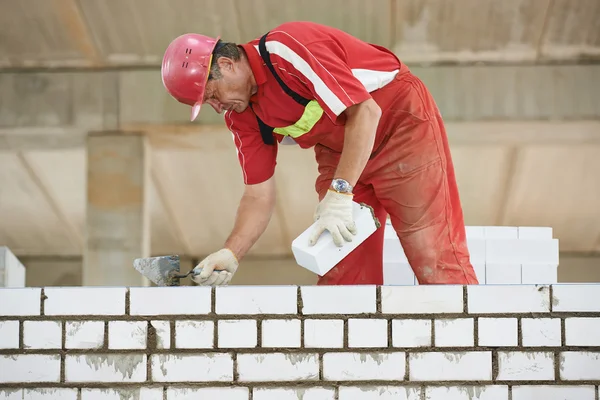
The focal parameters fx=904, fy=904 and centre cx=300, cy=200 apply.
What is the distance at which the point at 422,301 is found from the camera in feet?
9.15

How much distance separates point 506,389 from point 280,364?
2.27 feet

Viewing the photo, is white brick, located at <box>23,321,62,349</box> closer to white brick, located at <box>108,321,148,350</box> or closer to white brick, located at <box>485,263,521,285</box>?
white brick, located at <box>108,321,148,350</box>

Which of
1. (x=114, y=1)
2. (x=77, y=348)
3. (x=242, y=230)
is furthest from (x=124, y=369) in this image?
(x=114, y=1)

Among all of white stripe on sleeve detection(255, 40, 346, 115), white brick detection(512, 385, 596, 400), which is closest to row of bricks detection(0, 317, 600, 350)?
white brick detection(512, 385, 596, 400)

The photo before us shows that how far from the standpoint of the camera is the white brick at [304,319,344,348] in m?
2.78

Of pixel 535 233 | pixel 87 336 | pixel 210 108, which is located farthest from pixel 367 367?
pixel 210 108

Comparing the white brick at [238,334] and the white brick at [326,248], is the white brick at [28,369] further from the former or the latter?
the white brick at [326,248]

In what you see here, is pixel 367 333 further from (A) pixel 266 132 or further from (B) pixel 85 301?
(A) pixel 266 132

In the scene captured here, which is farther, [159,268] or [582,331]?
[159,268]

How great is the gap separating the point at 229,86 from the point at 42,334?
1.11m

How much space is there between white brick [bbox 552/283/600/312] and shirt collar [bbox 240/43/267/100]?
1.29 metres

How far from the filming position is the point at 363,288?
279 cm

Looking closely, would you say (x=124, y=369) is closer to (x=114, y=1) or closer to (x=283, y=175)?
(x=114, y=1)

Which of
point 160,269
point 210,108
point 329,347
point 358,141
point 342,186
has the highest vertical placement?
point 210,108
